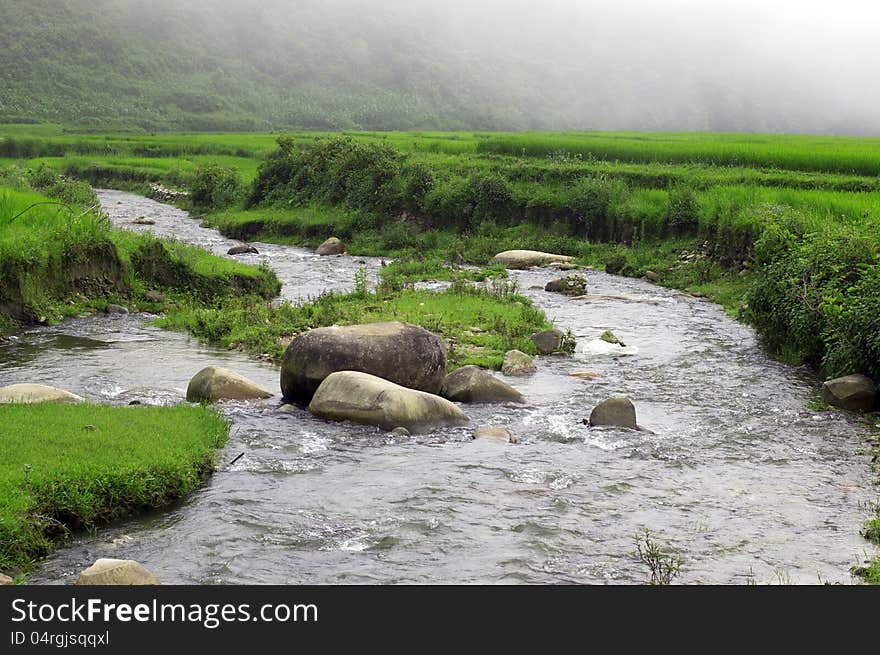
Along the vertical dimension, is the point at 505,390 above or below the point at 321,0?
below

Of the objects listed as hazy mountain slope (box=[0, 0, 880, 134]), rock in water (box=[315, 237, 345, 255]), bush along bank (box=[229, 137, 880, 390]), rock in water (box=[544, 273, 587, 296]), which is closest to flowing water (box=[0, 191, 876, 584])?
bush along bank (box=[229, 137, 880, 390])

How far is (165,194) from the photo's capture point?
47781 mm

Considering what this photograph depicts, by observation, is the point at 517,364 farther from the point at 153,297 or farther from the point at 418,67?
the point at 418,67

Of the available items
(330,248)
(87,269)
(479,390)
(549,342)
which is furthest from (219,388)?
(330,248)

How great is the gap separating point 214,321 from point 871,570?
43.7 ft

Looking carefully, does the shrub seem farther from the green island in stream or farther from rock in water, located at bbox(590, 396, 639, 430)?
rock in water, located at bbox(590, 396, 639, 430)

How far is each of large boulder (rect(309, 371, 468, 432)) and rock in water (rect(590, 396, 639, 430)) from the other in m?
1.82

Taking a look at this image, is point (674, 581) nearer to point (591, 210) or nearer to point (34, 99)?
point (591, 210)

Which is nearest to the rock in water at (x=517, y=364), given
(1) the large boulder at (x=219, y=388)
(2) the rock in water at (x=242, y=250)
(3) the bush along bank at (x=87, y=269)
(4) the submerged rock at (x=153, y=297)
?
(1) the large boulder at (x=219, y=388)

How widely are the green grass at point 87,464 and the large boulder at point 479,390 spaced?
→ 12.0 feet

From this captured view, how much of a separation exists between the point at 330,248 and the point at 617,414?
20.3 meters

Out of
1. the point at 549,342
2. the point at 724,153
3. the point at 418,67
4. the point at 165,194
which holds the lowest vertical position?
the point at 549,342

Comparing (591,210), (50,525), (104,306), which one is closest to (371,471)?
(50,525)

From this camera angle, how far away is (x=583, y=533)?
9602 mm
